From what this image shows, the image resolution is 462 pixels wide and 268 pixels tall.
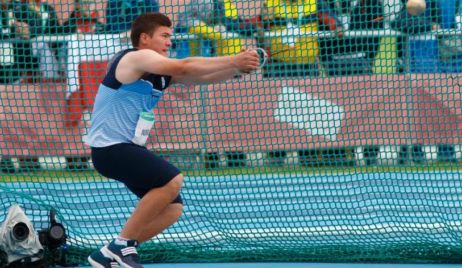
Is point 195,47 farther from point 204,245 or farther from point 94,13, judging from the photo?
point 204,245

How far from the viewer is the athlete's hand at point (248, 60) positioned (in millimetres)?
5660

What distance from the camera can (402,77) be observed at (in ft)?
30.5

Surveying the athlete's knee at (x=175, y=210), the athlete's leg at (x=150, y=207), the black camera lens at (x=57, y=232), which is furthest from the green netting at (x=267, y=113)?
the athlete's leg at (x=150, y=207)

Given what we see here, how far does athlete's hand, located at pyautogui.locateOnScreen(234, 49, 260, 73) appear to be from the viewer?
566 cm

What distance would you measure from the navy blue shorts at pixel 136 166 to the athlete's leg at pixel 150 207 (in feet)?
0.13

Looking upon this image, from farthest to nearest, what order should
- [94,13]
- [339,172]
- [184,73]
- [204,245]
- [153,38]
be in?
[339,172]
[94,13]
[204,245]
[153,38]
[184,73]

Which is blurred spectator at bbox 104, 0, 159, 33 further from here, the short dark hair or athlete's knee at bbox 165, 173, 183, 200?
athlete's knee at bbox 165, 173, 183, 200

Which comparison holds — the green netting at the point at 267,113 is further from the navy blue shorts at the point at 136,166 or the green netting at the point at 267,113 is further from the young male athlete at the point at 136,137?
the navy blue shorts at the point at 136,166

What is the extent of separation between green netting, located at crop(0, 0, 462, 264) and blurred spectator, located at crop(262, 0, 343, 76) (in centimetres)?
2

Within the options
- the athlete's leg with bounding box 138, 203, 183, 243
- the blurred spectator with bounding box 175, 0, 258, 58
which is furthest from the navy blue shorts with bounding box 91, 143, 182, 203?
the blurred spectator with bounding box 175, 0, 258, 58

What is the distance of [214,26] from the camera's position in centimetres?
928

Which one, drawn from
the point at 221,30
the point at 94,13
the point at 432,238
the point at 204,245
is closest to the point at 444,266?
the point at 432,238

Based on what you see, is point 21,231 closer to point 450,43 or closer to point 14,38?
point 14,38

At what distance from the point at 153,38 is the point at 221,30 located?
307cm
